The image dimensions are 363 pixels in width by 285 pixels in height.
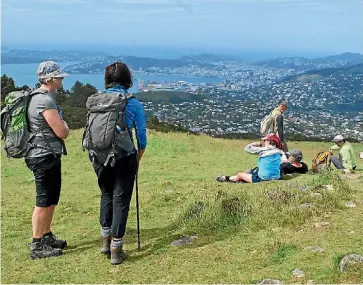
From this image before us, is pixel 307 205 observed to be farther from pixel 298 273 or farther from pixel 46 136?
pixel 46 136

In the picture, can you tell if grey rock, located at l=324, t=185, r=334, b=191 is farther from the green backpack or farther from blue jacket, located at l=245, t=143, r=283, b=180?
the green backpack

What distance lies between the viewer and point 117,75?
228 inches

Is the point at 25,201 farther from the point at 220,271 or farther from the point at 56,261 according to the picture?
the point at 220,271

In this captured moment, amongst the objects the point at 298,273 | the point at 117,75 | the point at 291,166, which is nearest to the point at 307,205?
the point at 298,273

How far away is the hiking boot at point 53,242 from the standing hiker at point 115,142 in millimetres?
932

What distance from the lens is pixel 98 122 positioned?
5668 mm

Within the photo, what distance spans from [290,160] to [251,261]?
6.54m

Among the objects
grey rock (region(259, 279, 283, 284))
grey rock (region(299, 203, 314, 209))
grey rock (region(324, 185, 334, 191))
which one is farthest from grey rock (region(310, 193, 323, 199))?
grey rock (region(259, 279, 283, 284))

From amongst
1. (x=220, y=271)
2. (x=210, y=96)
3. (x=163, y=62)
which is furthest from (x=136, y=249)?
(x=163, y=62)

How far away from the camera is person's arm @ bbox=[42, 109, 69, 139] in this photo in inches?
234

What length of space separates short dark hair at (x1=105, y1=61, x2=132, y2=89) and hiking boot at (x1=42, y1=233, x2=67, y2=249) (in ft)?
7.28

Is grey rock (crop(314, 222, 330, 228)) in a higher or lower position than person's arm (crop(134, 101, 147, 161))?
lower

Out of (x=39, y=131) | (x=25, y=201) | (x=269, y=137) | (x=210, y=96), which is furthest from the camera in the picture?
(x=210, y=96)

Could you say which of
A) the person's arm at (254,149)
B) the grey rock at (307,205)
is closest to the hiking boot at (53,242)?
the grey rock at (307,205)
